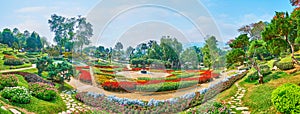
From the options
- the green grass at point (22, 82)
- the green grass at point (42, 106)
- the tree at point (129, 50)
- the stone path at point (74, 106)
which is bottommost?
the stone path at point (74, 106)

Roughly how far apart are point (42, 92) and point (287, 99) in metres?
A: 6.73

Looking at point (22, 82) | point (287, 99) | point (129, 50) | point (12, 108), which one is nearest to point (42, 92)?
point (12, 108)

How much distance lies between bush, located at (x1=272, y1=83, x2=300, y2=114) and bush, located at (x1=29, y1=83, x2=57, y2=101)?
251 inches

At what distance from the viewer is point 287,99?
5.09 meters

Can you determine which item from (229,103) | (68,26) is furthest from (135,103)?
(68,26)

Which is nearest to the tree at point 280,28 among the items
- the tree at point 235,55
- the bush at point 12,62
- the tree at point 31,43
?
the tree at point 235,55

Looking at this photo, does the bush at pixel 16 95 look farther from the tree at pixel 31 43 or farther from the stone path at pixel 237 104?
the tree at pixel 31 43

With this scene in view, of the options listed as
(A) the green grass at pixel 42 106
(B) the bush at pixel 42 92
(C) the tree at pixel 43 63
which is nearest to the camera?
(A) the green grass at pixel 42 106

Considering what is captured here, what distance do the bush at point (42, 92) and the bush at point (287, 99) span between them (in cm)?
637

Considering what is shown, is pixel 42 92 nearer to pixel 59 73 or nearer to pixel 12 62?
pixel 59 73

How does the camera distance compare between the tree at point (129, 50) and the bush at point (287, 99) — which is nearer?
the bush at point (287, 99)

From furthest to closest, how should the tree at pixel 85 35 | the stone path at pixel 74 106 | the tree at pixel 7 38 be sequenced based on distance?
the tree at pixel 7 38, the tree at pixel 85 35, the stone path at pixel 74 106

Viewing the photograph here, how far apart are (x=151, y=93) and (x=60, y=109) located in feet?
→ 11.6

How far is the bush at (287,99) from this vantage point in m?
4.95
